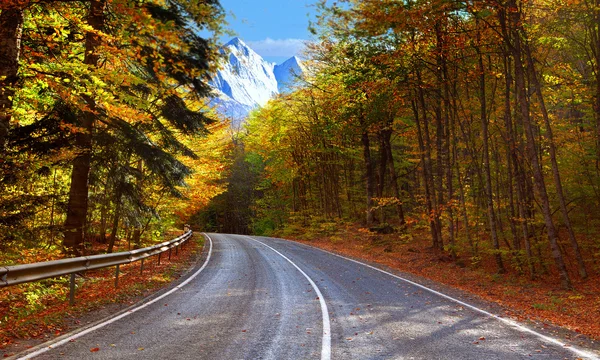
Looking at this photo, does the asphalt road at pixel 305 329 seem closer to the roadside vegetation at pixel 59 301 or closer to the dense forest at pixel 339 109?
the roadside vegetation at pixel 59 301

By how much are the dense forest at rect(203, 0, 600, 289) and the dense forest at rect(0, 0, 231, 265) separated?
629 centimetres

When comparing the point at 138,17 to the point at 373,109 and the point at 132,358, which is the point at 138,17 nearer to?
the point at 132,358

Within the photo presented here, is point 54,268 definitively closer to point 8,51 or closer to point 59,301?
point 59,301

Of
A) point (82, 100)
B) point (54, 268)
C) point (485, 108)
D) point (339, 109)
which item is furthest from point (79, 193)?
point (339, 109)

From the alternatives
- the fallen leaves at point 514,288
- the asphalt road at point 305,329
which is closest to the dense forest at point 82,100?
the asphalt road at point 305,329

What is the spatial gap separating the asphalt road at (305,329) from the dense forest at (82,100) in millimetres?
3806

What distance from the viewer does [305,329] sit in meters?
6.35

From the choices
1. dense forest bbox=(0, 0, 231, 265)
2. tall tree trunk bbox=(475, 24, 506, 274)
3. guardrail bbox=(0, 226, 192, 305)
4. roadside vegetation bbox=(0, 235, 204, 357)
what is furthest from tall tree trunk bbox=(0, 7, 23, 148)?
tall tree trunk bbox=(475, 24, 506, 274)

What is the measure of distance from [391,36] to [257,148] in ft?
78.3

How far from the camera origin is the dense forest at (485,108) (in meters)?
12.4

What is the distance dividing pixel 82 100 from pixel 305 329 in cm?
681

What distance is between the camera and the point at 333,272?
13.9 m

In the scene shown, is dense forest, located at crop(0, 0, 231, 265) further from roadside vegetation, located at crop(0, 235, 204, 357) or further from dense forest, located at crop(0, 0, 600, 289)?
→ roadside vegetation, located at crop(0, 235, 204, 357)

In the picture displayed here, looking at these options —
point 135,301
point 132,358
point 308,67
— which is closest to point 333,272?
point 135,301
